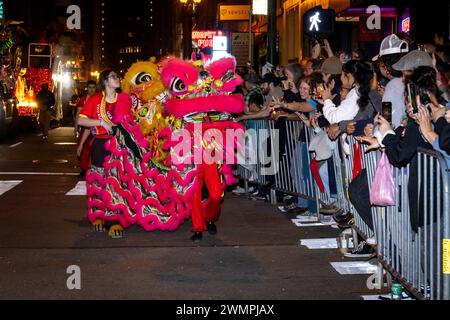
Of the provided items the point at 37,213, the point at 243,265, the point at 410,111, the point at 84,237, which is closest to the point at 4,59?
the point at 37,213

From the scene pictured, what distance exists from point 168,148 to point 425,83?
12.7 feet

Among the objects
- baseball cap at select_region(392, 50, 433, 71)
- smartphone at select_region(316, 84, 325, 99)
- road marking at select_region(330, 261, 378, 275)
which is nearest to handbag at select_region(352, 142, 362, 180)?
road marking at select_region(330, 261, 378, 275)

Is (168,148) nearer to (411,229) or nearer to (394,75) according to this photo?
(394,75)

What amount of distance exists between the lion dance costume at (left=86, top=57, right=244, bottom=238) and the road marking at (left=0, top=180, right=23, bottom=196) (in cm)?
393

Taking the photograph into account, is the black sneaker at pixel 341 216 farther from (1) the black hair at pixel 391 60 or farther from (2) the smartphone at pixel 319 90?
→ (1) the black hair at pixel 391 60

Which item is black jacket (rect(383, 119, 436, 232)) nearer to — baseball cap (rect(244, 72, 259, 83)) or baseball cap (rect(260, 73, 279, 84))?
baseball cap (rect(260, 73, 279, 84))

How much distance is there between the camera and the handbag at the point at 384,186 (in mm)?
6395

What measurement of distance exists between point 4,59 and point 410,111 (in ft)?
90.6

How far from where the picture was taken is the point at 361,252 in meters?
8.23

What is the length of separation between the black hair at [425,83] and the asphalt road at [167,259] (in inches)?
73.6

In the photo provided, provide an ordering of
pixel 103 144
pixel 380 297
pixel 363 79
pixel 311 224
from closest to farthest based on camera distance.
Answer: pixel 380 297 < pixel 363 79 < pixel 103 144 < pixel 311 224

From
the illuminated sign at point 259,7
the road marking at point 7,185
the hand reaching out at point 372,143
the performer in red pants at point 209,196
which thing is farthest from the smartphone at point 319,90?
the illuminated sign at point 259,7

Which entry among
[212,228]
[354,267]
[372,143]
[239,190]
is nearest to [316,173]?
[212,228]
